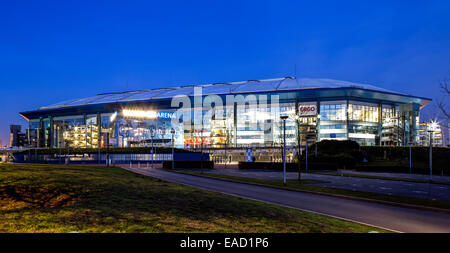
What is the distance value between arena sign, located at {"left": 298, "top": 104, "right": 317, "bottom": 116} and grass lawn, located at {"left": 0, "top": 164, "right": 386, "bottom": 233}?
81499 mm

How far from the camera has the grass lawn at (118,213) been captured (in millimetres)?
8609

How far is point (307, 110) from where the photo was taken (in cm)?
9231

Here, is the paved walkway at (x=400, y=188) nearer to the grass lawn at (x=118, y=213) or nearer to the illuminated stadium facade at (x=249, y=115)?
the grass lawn at (x=118, y=213)

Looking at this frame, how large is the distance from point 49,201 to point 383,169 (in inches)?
1892

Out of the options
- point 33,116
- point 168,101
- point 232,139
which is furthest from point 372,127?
point 33,116

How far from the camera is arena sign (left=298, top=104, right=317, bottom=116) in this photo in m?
92.4

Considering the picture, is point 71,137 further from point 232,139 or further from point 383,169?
point 383,169

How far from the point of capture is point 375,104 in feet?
332

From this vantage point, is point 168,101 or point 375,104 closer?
point 375,104

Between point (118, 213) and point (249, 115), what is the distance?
93.7 metres

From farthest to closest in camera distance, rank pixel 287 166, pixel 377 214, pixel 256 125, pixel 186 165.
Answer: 1. pixel 256 125
2. pixel 186 165
3. pixel 287 166
4. pixel 377 214

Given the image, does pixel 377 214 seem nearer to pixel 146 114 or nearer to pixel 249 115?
pixel 249 115

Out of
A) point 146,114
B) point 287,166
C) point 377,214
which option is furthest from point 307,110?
point 377,214
